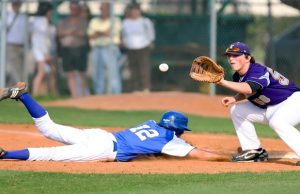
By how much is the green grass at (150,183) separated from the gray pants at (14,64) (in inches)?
498

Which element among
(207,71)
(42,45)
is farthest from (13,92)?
(42,45)

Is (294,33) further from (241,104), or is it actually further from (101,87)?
(241,104)

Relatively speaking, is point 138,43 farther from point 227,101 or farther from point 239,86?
point 239,86

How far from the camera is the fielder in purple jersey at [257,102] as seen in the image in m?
9.30

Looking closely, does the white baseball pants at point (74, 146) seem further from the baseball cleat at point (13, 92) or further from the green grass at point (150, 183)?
the green grass at point (150, 183)

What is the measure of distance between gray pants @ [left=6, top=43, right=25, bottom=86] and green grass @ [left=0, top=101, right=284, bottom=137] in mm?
2737

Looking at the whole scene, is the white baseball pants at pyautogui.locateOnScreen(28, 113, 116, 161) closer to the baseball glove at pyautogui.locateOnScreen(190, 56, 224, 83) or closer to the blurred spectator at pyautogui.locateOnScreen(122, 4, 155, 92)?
the baseball glove at pyautogui.locateOnScreen(190, 56, 224, 83)

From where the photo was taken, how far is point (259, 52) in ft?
105

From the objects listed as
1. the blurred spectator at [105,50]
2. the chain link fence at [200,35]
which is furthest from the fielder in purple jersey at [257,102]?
the chain link fence at [200,35]

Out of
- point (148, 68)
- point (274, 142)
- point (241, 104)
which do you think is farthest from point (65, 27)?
point (241, 104)

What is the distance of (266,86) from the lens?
941 centimetres

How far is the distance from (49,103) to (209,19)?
4792 mm

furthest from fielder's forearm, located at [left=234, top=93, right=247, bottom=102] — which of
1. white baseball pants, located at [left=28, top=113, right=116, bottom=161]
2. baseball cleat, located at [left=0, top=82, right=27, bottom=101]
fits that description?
baseball cleat, located at [left=0, top=82, right=27, bottom=101]

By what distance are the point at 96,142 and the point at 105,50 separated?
1100 centimetres
